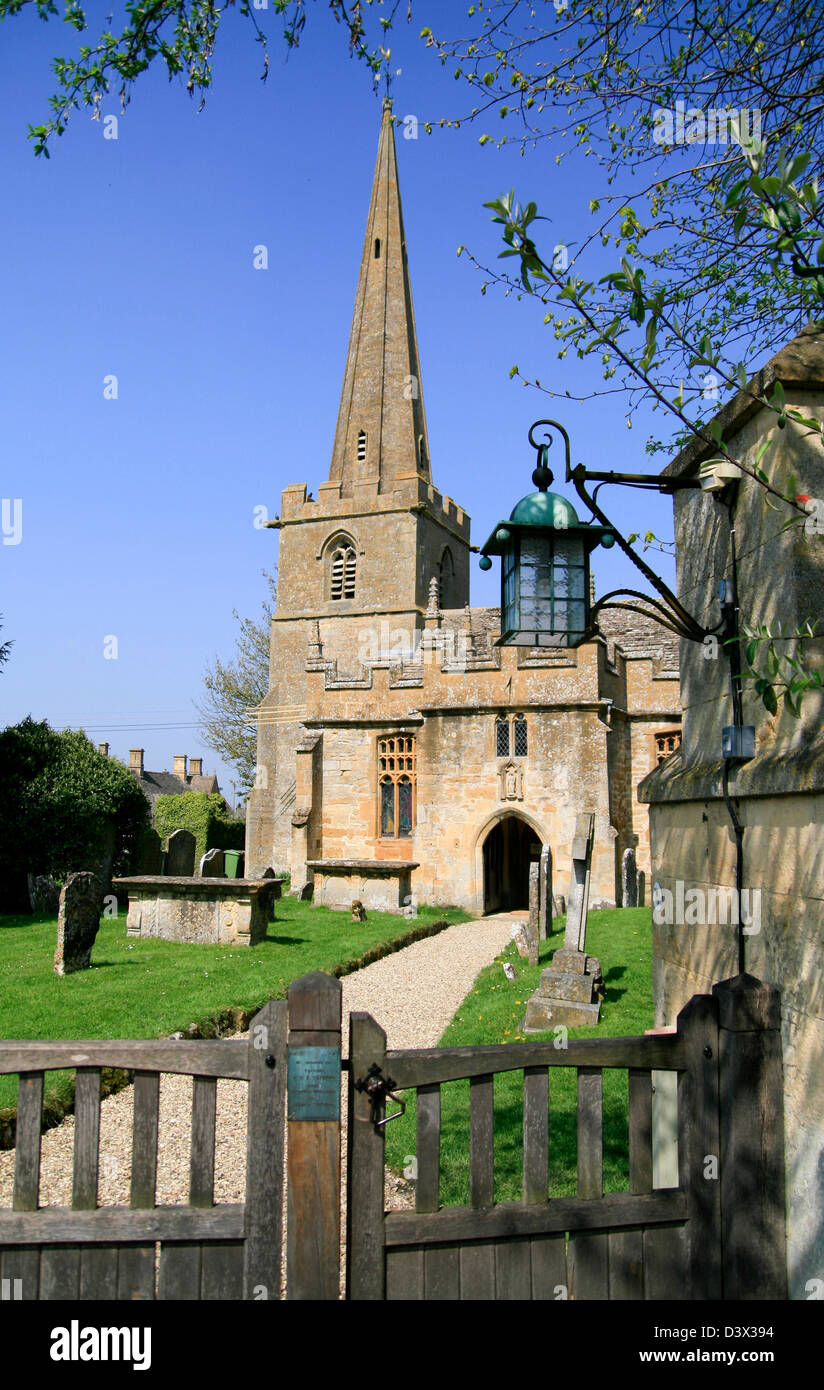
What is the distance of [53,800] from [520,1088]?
14928 millimetres

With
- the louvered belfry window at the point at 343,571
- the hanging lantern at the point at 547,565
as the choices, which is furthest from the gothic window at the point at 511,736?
the hanging lantern at the point at 547,565

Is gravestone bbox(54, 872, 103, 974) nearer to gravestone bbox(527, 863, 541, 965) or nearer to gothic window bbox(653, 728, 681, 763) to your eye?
gravestone bbox(527, 863, 541, 965)

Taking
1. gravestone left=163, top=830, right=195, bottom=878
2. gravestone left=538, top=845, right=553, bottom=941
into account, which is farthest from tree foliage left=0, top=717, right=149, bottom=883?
gravestone left=538, top=845, right=553, bottom=941

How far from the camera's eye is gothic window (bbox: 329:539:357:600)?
30.7 meters

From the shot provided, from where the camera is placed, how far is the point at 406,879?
18.0 meters

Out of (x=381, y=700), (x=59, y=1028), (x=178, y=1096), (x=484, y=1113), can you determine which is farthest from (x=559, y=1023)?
(x=381, y=700)

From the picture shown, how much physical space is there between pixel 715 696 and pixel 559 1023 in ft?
Result: 18.6

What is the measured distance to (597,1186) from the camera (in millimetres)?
2730

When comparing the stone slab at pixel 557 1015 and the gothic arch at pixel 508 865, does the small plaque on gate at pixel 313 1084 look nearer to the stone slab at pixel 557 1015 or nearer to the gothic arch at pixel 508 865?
the stone slab at pixel 557 1015

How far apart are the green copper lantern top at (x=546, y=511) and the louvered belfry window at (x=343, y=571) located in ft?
88.6

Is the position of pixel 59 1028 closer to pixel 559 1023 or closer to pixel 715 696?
pixel 559 1023

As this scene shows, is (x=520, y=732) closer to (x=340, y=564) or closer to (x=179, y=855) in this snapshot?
(x=179, y=855)

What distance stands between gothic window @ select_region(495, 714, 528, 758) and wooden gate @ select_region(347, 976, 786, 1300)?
56.1 feet

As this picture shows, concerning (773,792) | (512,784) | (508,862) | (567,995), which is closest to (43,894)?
(512,784)
